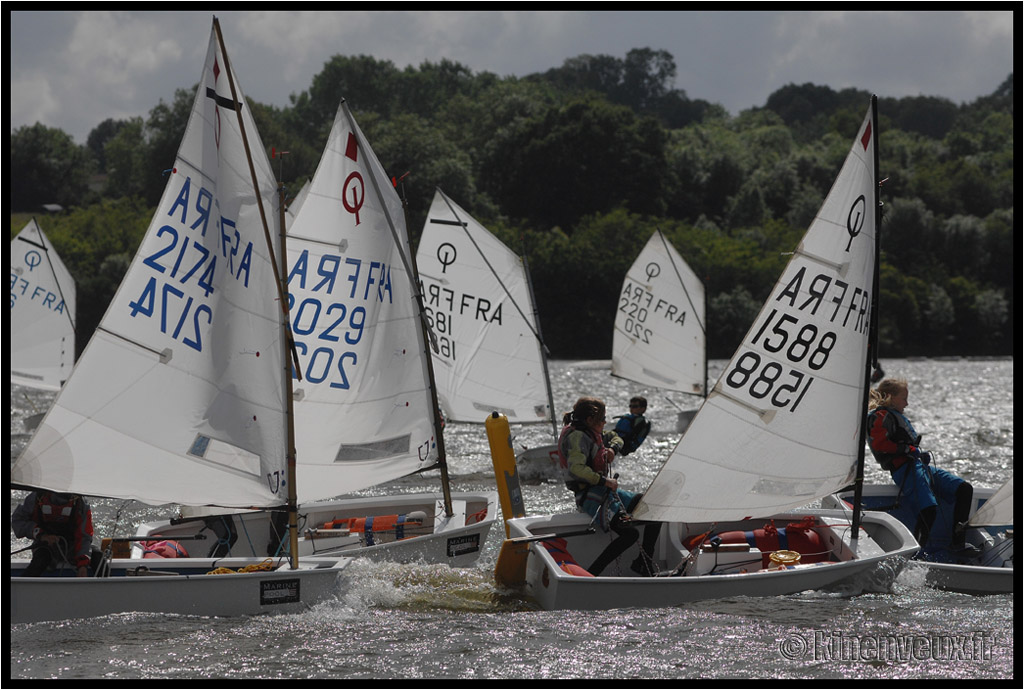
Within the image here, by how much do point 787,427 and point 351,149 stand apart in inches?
202

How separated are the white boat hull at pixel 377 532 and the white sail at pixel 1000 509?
445 centimetres

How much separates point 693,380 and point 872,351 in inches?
647

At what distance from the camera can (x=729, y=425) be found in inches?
373

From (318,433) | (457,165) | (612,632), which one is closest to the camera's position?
(612,632)

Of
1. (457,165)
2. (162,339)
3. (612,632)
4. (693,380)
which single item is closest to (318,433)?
(162,339)

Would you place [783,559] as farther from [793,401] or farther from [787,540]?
[793,401]

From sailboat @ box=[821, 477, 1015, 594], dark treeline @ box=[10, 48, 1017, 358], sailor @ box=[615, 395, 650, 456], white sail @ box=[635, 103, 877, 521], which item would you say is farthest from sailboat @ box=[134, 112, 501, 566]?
dark treeline @ box=[10, 48, 1017, 358]

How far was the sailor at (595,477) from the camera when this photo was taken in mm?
9391

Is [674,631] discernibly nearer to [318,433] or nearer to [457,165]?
[318,433]

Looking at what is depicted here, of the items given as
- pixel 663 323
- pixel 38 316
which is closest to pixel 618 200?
pixel 663 323

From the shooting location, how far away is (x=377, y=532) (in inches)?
432

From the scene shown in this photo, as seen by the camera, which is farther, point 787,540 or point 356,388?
point 356,388

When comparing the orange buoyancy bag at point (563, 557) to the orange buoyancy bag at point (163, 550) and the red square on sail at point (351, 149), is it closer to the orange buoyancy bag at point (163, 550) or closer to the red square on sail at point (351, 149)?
the orange buoyancy bag at point (163, 550)

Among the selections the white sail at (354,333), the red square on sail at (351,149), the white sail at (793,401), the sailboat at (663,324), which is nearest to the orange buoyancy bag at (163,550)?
the white sail at (354,333)
